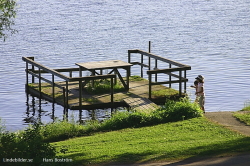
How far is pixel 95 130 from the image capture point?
64.1ft

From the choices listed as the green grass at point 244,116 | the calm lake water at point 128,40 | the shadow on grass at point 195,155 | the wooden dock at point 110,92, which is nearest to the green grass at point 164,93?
the wooden dock at point 110,92

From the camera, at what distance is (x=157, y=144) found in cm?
1554

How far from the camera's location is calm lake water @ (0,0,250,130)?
29155 mm

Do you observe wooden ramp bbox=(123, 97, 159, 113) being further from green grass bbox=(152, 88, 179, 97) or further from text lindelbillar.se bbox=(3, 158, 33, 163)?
text lindelbillar.se bbox=(3, 158, 33, 163)

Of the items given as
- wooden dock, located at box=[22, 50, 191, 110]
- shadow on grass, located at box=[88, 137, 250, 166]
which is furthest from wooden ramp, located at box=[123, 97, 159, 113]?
shadow on grass, located at box=[88, 137, 250, 166]

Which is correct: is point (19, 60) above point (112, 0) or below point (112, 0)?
below

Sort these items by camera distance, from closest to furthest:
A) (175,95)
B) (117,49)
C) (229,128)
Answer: (229,128)
(175,95)
(117,49)

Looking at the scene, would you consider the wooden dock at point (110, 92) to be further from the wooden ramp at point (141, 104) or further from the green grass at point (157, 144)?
the green grass at point (157, 144)

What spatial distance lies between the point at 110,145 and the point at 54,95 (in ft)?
35.2

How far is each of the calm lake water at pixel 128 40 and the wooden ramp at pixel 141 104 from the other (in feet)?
5.99

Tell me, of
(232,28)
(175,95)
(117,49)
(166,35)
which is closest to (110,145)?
(175,95)

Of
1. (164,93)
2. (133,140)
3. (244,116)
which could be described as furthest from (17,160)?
(164,93)

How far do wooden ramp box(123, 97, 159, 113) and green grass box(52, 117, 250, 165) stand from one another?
414 cm

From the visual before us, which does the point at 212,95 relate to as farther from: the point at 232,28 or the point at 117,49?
the point at 232,28
